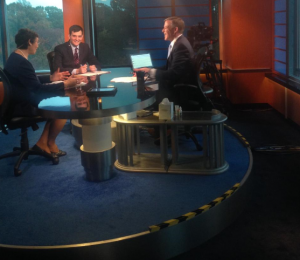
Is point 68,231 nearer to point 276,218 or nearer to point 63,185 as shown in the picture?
point 63,185

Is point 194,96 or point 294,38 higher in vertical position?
point 294,38

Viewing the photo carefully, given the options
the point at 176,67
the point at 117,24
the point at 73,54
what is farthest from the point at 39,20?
the point at 176,67

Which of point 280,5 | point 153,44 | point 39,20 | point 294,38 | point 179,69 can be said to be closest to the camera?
point 179,69

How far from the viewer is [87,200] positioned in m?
3.00

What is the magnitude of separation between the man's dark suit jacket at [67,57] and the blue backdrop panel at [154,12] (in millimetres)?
2205

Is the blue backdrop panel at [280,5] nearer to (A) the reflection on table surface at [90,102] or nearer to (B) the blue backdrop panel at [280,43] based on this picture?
(B) the blue backdrop panel at [280,43]

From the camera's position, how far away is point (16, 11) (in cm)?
679

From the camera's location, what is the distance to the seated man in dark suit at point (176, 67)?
412 centimetres

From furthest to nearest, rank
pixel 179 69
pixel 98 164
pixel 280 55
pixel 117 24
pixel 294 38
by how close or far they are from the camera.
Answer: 1. pixel 117 24
2. pixel 280 55
3. pixel 294 38
4. pixel 179 69
5. pixel 98 164

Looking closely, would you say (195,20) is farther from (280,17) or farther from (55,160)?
(55,160)

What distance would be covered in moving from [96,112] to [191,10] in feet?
16.2

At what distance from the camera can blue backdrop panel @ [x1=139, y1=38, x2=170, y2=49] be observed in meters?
7.18

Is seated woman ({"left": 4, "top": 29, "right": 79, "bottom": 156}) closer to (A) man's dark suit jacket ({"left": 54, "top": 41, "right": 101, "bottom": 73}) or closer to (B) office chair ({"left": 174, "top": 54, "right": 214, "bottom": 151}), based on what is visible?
(B) office chair ({"left": 174, "top": 54, "right": 214, "bottom": 151})

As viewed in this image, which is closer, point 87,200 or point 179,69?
point 87,200
